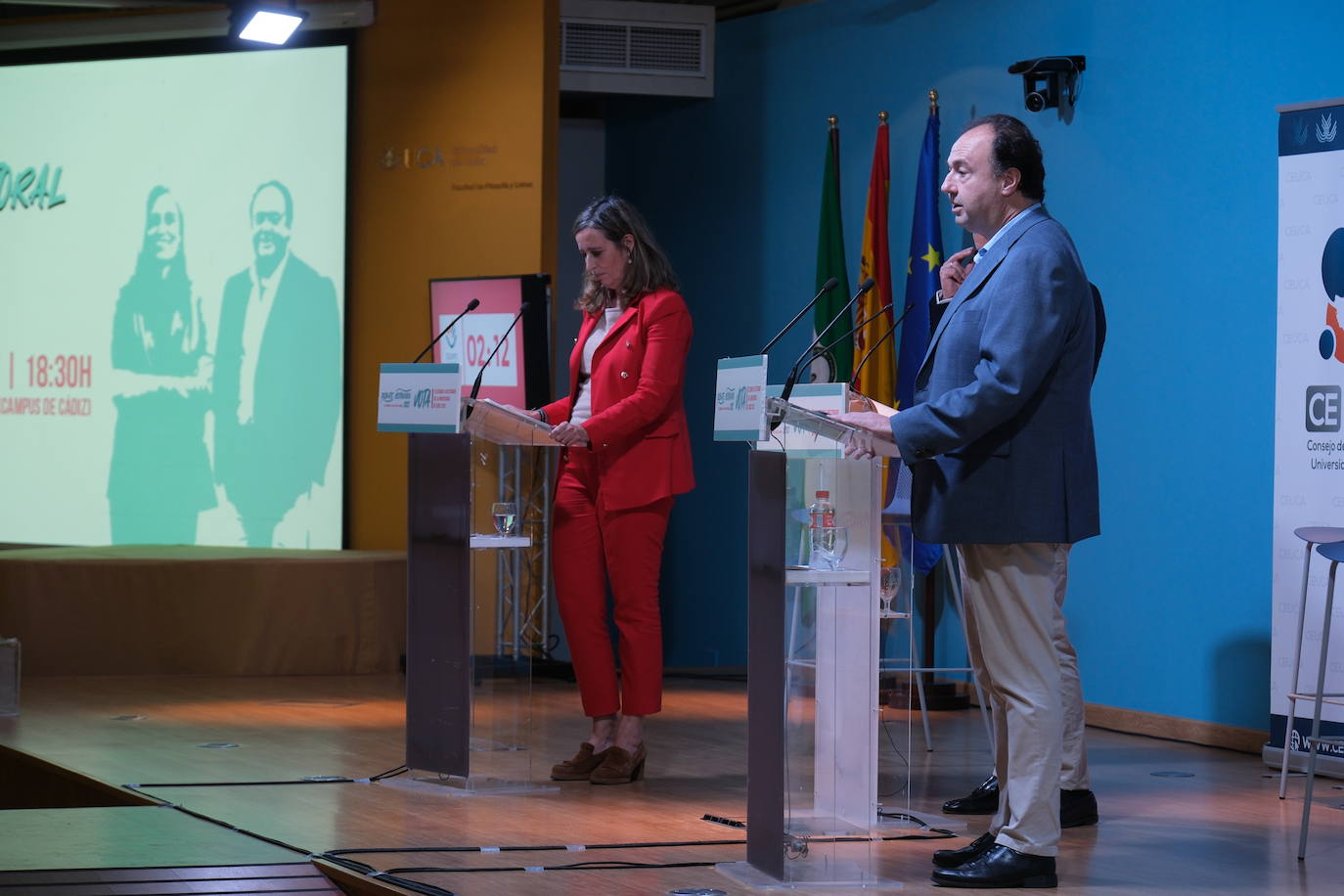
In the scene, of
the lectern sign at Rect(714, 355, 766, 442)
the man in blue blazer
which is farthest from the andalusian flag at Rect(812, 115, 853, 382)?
the man in blue blazer

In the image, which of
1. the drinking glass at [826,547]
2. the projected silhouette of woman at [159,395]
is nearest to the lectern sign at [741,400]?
the drinking glass at [826,547]

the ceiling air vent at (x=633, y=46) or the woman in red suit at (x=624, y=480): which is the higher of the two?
the ceiling air vent at (x=633, y=46)

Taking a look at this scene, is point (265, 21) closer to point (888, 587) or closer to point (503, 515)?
point (503, 515)

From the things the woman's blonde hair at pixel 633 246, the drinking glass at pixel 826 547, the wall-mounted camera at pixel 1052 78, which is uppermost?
the wall-mounted camera at pixel 1052 78

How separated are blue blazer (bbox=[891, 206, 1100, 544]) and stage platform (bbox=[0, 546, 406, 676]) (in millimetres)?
4399

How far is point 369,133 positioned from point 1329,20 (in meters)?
4.48

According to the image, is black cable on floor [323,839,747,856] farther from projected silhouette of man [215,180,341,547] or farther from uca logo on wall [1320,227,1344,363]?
projected silhouette of man [215,180,341,547]

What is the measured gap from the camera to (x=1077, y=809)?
393 cm

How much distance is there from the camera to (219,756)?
15.8ft

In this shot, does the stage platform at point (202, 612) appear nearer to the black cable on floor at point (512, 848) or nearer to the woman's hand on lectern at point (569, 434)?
the woman's hand on lectern at point (569, 434)

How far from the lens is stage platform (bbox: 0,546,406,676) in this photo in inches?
268

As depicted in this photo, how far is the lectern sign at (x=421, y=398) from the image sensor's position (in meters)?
4.18

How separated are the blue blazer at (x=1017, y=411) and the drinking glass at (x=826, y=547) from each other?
0.91ft

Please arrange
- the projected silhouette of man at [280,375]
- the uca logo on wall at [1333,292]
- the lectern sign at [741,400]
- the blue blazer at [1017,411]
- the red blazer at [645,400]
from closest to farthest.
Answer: the blue blazer at [1017,411] < the lectern sign at [741,400] < the red blazer at [645,400] < the uca logo on wall at [1333,292] < the projected silhouette of man at [280,375]
